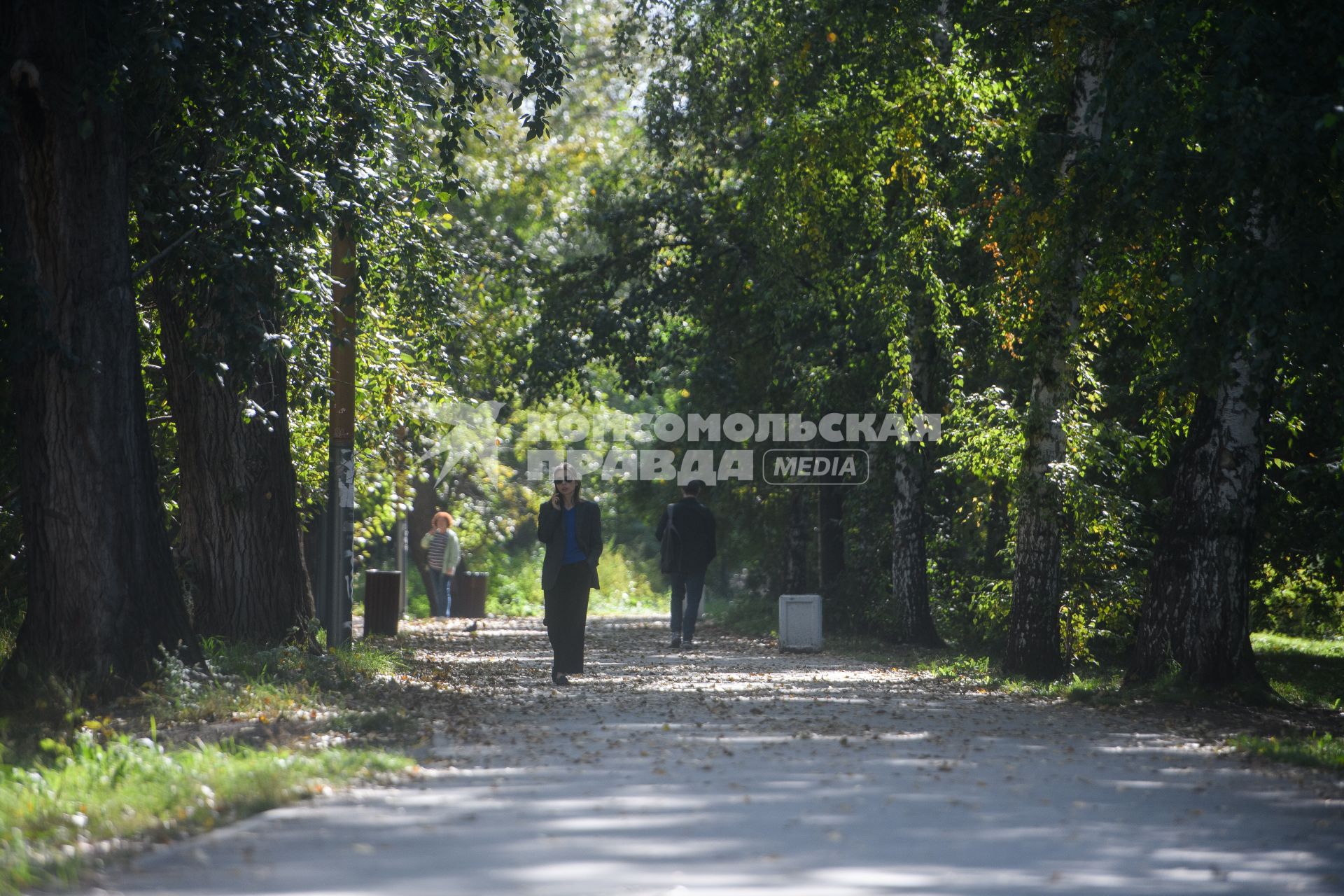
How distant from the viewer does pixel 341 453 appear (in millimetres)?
16016

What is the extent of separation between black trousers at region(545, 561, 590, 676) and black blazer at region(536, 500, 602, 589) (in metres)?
0.08

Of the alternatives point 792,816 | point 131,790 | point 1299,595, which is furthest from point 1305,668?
point 131,790

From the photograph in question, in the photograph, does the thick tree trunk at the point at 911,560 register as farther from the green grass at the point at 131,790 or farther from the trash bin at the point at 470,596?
the trash bin at the point at 470,596

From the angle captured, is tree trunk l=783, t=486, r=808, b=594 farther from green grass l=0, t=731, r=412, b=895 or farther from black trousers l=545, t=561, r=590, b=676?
green grass l=0, t=731, r=412, b=895

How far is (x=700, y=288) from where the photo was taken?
24641 millimetres

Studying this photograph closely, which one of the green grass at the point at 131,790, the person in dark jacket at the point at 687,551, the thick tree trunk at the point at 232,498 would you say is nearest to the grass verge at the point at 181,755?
the green grass at the point at 131,790

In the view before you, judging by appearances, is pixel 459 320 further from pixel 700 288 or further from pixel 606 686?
pixel 606 686

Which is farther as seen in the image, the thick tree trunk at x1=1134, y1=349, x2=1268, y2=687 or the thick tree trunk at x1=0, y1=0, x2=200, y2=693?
the thick tree trunk at x1=1134, y1=349, x2=1268, y2=687

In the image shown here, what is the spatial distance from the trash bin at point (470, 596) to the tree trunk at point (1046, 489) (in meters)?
18.8

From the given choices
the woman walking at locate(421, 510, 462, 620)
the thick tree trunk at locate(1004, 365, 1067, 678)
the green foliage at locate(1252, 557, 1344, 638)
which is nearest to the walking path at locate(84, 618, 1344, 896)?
the thick tree trunk at locate(1004, 365, 1067, 678)

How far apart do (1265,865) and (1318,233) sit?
19.6 ft

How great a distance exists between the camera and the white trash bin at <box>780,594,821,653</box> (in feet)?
68.0

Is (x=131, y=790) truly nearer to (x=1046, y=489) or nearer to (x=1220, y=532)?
(x=1220, y=532)

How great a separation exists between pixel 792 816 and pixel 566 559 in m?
8.04
